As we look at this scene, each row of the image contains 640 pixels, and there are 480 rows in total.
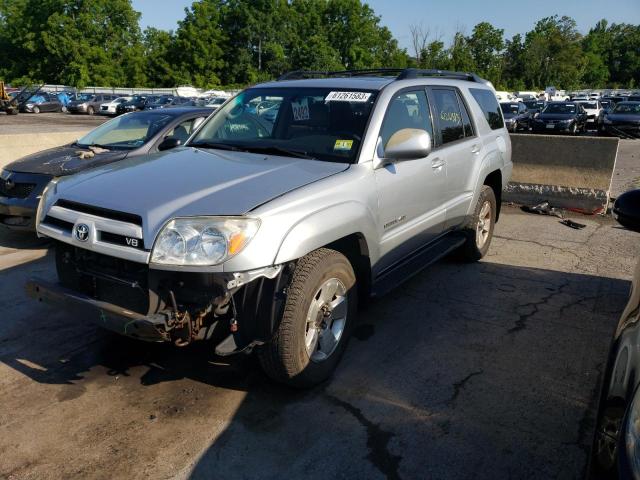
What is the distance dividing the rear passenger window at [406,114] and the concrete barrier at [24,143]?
7.76 metres

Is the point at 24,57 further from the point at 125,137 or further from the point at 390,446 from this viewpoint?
the point at 390,446

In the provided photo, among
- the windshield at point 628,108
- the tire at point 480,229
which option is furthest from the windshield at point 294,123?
the windshield at point 628,108

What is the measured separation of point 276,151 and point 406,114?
3.72 ft

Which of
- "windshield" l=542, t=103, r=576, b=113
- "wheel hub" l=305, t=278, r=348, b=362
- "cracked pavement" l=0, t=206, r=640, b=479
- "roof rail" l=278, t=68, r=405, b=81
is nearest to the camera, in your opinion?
"cracked pavement" l=0, t=206, r=640, b=479

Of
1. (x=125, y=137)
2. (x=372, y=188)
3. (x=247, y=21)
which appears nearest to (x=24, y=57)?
(x=247, y=21)

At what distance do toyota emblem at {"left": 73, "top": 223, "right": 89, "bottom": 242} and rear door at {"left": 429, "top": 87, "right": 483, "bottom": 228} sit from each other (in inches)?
114

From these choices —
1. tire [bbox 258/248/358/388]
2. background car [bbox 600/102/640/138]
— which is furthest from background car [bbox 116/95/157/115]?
tire [bbox 258/248/358/388]

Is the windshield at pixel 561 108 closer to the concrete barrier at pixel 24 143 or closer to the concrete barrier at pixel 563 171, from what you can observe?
the concrete barrier at pixel 563 171

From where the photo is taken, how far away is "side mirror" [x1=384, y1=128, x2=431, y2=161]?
3.78m

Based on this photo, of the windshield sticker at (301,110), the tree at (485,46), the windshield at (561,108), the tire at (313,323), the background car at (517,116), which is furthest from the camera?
the tree at (485,46)

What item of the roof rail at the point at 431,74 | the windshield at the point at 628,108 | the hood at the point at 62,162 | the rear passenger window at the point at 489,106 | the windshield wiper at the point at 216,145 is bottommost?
the windshield at the point at 628,108

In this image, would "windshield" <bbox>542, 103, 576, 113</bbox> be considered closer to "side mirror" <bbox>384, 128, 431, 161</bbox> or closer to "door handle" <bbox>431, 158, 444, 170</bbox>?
"door handle" <bbox>431, 158, 444, 170</bbox>

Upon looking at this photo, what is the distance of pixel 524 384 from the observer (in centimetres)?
362

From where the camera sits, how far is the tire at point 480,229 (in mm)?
5707
